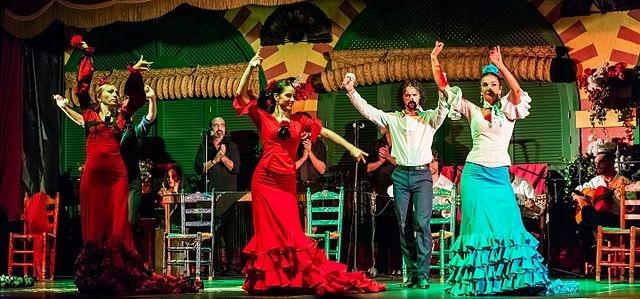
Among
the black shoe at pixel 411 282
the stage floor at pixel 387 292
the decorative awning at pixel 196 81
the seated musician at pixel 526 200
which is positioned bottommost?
the stage floor at pixel 387 292

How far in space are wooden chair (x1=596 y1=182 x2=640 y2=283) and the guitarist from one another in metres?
0.11

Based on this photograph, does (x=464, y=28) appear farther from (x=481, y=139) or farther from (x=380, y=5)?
(x=481, y=139)

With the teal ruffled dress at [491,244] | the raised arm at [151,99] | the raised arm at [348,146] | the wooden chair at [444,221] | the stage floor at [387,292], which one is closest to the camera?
the teal ruffled dress at [491,244]

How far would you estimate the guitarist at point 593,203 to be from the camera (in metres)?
10.1

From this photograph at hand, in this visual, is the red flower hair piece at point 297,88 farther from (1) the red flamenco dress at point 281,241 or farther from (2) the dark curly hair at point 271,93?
(1) the red flamenco dress at point 281,241

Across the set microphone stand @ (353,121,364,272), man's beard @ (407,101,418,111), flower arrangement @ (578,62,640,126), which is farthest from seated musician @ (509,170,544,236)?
man's beard @ (407,101,418,111)

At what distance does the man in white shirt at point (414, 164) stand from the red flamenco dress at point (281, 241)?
0.55 meters

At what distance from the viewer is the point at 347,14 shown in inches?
473

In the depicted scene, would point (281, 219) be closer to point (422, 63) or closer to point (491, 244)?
point (491, 244)

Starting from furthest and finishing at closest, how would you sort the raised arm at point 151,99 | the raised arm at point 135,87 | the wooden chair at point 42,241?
the wooden chair at point 42,241 → the raised arm at point 151,99 → the raised arm at point 135,87

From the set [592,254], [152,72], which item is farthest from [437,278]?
[152,72]

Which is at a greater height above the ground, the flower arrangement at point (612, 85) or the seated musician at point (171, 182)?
the flower arrangement at point (612, 85)

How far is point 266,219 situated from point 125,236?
1.25 meters

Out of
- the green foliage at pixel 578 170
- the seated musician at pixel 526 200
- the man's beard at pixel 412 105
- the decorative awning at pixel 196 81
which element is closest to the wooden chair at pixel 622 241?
the green foliage at pixel 578 170
